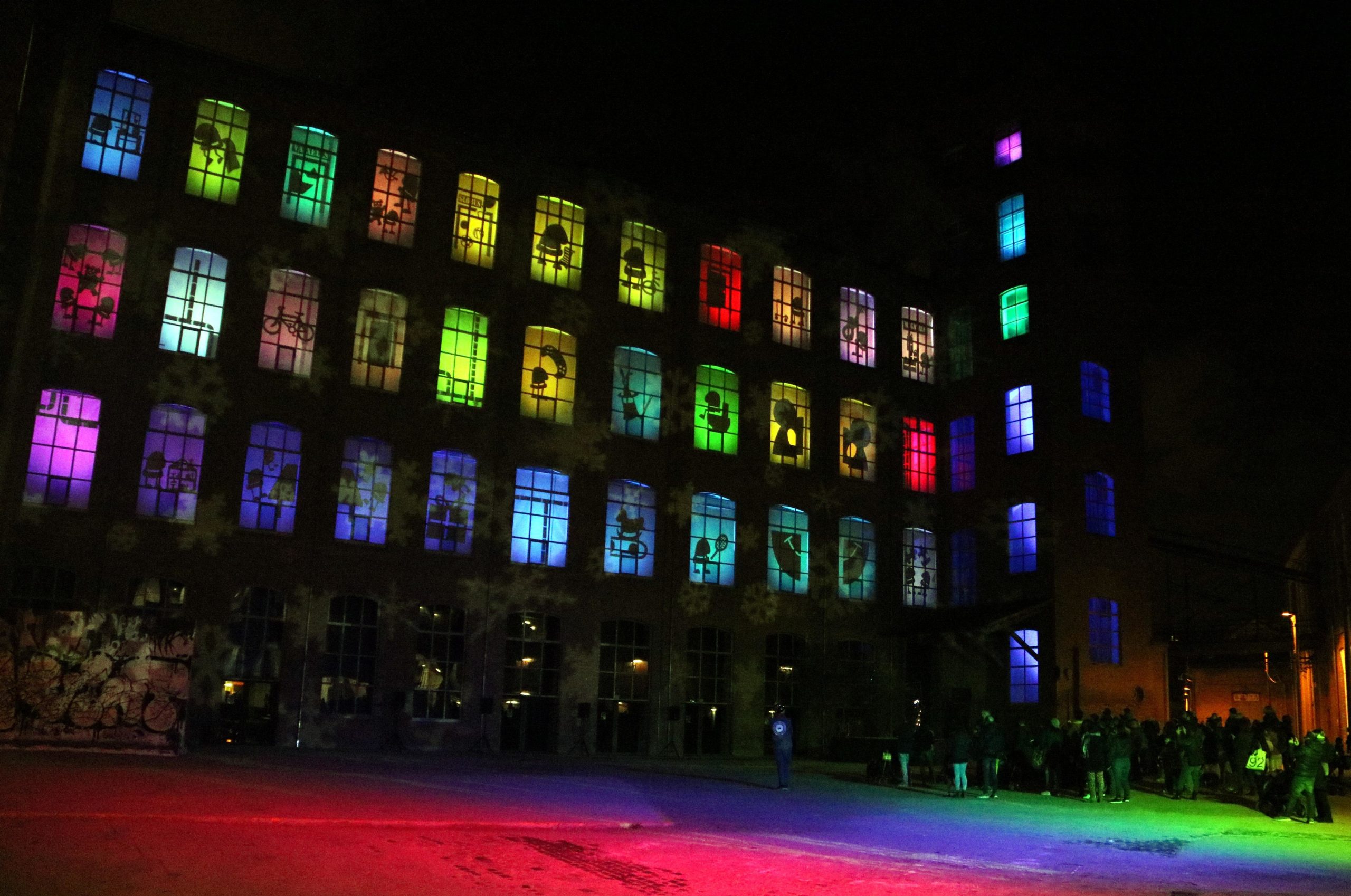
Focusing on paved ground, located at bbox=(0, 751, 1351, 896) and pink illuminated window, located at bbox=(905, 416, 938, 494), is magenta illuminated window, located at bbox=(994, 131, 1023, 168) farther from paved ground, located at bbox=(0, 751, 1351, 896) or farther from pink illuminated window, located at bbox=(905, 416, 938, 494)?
paved ground, located at bbox=(0, 751, 1351, 896)

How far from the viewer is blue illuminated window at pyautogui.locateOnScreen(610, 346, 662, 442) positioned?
97.6 feet

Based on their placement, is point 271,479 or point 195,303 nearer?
Result: point 195,303

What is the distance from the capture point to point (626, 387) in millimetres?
29969

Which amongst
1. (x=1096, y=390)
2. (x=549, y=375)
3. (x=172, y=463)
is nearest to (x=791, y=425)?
(x=549, y=375)

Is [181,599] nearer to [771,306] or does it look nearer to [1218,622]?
[771,306]

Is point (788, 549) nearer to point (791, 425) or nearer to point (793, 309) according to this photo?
point (791, 425)

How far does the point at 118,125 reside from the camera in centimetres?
2423

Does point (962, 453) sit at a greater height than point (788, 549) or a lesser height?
greater

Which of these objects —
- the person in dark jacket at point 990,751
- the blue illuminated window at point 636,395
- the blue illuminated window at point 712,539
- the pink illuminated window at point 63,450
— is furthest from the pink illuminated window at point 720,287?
the pink illuminated window at point 63,450

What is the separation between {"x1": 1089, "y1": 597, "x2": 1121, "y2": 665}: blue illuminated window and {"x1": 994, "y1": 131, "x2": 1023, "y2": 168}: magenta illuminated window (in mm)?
13990

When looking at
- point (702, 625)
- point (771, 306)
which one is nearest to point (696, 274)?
Answer: point (771, 306)

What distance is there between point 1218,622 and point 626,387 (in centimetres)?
3634

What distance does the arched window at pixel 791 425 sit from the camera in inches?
1273

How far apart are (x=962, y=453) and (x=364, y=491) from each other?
62.5ft
